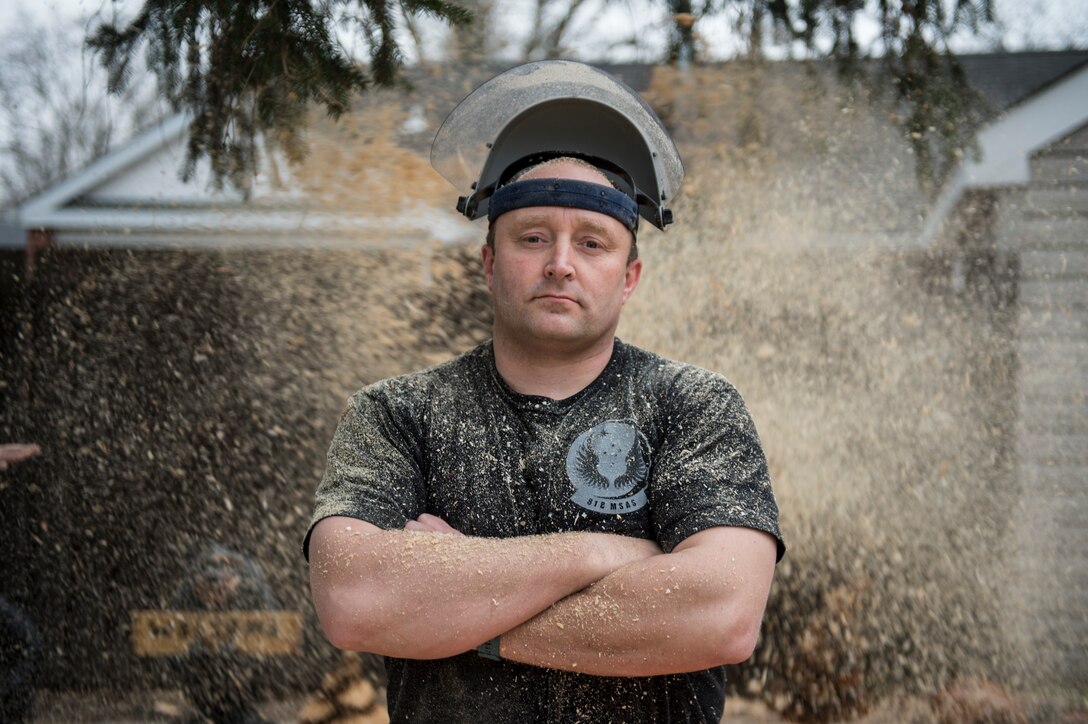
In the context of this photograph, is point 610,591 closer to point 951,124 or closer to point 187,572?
point 187,572

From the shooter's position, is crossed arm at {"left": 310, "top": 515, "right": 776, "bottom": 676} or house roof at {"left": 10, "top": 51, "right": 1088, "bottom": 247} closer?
crossed arm at {"left": 310, "top": 515, "right": 776, "bottom": 676}

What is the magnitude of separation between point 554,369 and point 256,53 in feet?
8.46

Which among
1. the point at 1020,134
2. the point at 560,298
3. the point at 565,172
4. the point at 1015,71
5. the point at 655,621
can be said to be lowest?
the point at 655,621

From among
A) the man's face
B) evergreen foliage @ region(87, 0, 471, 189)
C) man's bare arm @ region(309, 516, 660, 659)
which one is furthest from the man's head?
evergreen foliage @ region(87, 0, 471, 189)

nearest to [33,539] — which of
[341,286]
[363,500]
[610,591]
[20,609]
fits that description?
[20,609]

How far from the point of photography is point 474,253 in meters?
5.56

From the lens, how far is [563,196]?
208 centimetres

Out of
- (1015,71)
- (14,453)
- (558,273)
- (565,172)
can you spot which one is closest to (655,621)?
(558,273)

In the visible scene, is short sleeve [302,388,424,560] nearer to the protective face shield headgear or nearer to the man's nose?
the man's nose

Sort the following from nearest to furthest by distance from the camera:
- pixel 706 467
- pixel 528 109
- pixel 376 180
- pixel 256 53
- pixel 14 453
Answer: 1. pixel 706 467
2. pixel 528 109
3. pixel 256 53
4. pixel 14 453
5. pixel 376 180

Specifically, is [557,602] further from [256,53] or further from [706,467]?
[256,53]

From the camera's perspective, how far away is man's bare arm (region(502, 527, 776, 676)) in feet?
5.86

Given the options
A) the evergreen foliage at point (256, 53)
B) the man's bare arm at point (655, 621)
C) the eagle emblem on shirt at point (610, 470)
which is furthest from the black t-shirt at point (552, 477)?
the evergreen foliage at point (256, 53)

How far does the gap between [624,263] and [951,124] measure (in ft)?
16.1
